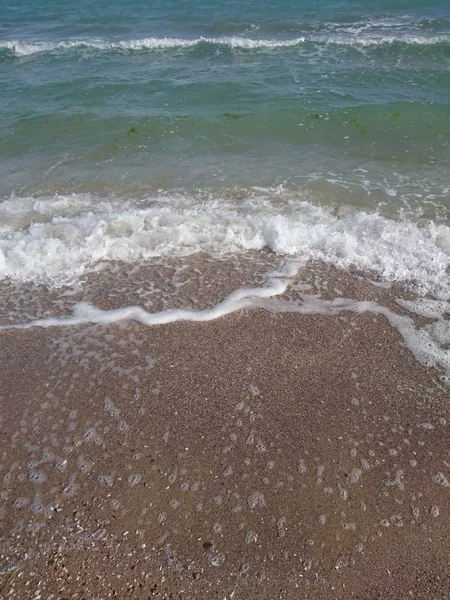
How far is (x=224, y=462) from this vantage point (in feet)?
13.4

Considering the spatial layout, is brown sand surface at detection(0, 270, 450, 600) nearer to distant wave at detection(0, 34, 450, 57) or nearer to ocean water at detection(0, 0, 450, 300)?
ocean water at detection(0, 0, 450, 300)

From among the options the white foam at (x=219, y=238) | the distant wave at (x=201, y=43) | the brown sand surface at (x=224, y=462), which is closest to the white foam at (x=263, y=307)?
the brown sand surface at (x=224, y=462)

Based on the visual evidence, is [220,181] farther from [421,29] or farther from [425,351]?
[421,29]

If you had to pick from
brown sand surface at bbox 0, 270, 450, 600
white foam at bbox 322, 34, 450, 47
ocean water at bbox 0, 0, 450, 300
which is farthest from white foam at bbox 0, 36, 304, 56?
brown sand surface at bbox 0, 270, 450, 600

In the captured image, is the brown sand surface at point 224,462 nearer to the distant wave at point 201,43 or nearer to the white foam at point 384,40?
the white foam at point 384,40

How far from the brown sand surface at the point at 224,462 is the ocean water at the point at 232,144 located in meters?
1.60

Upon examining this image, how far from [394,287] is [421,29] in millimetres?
15577

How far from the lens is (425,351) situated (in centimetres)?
519

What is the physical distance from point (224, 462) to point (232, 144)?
7.88m

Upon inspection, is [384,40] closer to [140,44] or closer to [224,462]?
[140,44]

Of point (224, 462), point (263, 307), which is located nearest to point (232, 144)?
point (263, 307)

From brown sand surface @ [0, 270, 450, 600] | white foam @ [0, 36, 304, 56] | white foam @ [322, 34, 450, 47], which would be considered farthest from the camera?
white foam @ [0, 36, 304, 56]

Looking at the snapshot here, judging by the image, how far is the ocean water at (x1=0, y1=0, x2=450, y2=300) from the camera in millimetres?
6926

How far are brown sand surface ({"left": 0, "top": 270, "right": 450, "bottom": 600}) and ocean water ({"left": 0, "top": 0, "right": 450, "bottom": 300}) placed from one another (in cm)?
160
